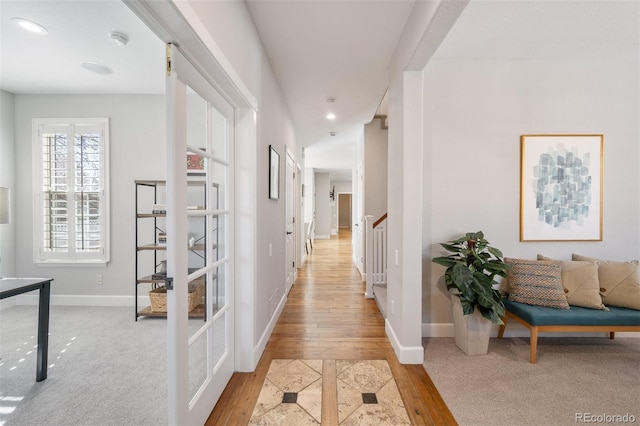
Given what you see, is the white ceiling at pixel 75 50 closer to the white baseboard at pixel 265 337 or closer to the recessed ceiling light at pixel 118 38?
the recessed ceiling light at pixel 118 38

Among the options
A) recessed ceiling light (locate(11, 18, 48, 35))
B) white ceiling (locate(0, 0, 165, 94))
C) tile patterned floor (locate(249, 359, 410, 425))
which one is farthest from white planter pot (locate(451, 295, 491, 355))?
recessed ceiling light (locate(11, 18, 48, 35))

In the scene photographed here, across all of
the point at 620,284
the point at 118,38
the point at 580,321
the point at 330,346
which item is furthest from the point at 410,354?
the point at 118,38

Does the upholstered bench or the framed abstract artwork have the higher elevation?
the framed abstract artwork

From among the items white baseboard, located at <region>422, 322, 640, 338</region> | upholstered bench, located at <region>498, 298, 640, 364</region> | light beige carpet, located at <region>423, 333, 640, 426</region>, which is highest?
upholstered bench, located at <region>498, 298, 640, 364</region>

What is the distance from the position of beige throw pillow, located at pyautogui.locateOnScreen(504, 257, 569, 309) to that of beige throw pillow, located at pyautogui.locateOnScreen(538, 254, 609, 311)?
0.30 ft

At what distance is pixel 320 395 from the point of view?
186 centimetres

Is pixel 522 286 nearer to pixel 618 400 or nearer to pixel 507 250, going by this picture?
pixel 507 250

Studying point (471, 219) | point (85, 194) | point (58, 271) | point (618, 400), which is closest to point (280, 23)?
point (471, 219)

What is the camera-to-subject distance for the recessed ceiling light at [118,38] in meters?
2.30

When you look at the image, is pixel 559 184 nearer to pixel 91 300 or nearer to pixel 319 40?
pixel 319 40

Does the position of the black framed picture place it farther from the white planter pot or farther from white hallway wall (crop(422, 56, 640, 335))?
the white planter pot

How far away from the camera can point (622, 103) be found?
2.73m

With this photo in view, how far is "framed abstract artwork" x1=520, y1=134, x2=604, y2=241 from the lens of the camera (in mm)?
2715

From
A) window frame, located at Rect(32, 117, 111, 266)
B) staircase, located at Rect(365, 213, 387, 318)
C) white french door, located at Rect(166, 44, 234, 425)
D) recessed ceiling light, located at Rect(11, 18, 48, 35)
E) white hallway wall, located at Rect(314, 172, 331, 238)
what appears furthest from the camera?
white hallway wall, located at Rect(314, 172, 331, 238)
